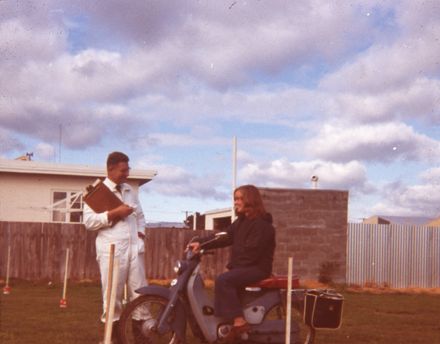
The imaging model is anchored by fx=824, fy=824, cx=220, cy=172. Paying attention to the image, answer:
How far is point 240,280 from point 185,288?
585mm

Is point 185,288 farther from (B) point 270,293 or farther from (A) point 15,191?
(A) point 15,191

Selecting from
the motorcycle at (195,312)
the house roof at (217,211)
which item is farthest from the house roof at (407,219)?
the motorcycle at (195,312)

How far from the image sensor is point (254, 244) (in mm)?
8109

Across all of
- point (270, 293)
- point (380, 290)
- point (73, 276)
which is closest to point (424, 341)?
point (270, 293)

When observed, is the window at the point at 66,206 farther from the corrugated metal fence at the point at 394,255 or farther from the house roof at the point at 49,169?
the corrugated metal fence at the point at 394,255

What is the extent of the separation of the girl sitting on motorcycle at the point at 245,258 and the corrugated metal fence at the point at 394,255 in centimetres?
1592

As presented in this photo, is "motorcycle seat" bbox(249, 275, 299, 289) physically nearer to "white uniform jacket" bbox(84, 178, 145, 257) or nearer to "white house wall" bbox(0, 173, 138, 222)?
"white uniform jacket" bbox(84, 178, 145, 257)

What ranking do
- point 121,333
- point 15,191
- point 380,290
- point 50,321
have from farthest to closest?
point 15,191
point 380,290
point 50,321
point 121,333

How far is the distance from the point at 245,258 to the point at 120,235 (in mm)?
1333

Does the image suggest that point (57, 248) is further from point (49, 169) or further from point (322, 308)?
point (322, 308)

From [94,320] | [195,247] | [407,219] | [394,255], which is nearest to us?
[195,247]

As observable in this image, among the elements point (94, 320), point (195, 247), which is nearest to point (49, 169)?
point (94, 320)

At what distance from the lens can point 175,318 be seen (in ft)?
26.8

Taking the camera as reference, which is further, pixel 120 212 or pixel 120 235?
pixel 120 235
